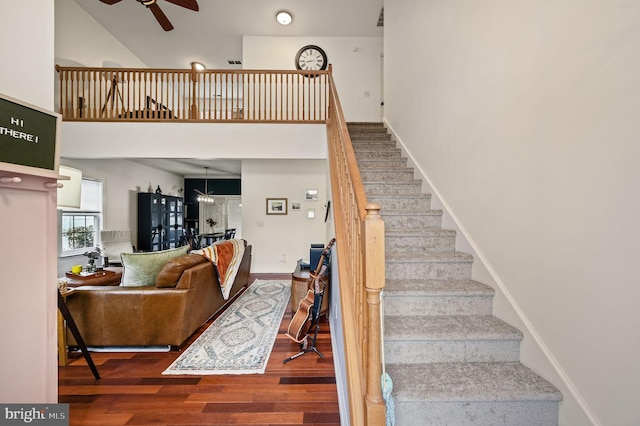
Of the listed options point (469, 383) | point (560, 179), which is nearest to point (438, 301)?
point (469, 383)

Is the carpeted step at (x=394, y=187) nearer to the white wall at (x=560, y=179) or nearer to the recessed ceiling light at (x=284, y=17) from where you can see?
the white wall at (x=560, y=179)

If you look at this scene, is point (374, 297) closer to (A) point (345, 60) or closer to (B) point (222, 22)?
(A) point (345, 60)

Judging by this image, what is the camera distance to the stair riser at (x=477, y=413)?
1.35 metres

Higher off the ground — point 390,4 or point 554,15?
point 390,4

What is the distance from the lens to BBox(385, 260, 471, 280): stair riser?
2111 millimetres

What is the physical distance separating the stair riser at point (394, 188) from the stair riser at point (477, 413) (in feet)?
6.34

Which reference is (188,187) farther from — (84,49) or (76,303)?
(76,303)

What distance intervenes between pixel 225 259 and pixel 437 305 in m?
2.61

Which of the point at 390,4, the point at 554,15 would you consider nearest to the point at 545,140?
the point at 554,15

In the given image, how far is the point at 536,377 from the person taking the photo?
149cm

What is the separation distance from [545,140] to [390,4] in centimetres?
416

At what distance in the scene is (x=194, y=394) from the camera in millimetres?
2031

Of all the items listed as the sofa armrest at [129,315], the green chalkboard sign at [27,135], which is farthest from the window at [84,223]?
the green chalkboard sign at [27,135]

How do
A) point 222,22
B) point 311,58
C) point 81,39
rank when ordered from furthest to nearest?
point 311,58 < point 222,22 < point 81,39
